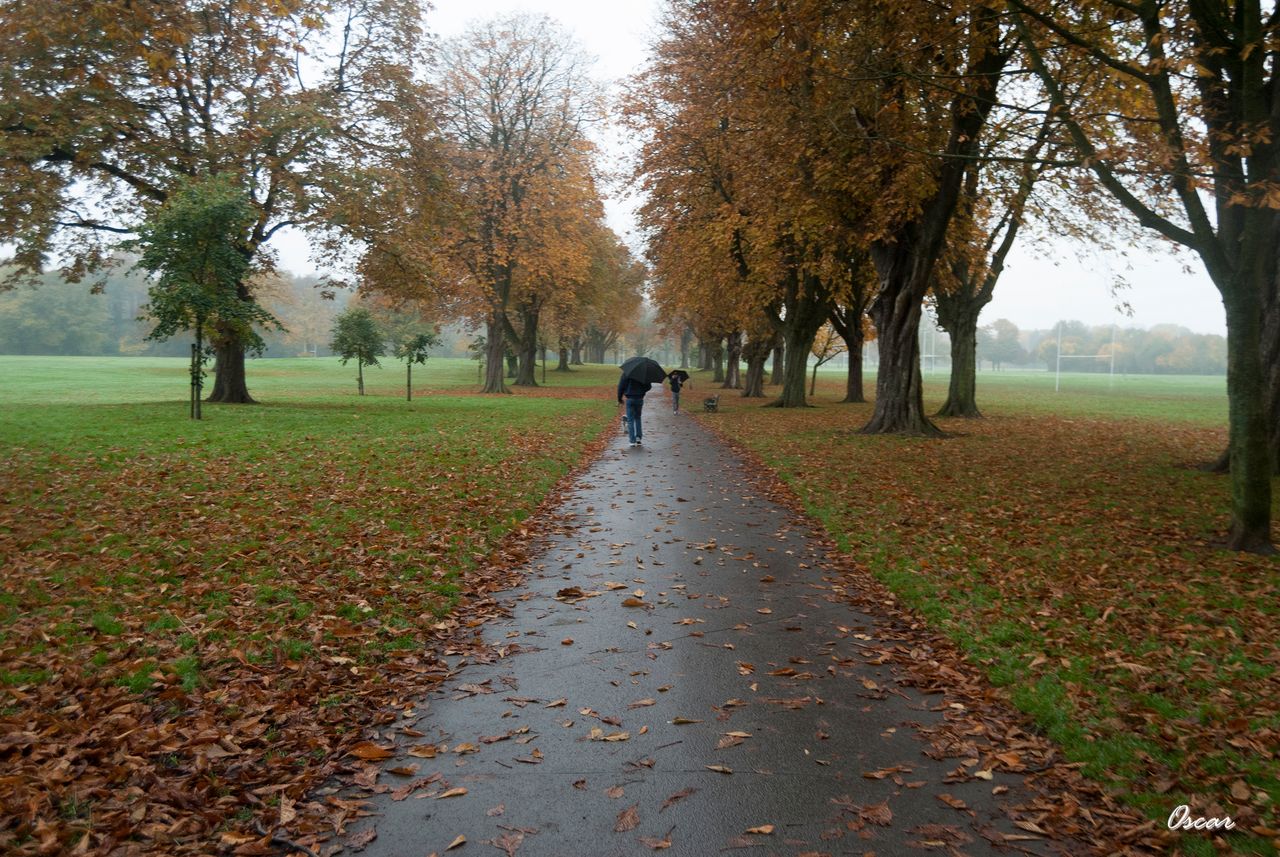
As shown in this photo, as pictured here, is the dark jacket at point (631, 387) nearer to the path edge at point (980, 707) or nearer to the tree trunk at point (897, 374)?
the tree trunk at point (897, 374)

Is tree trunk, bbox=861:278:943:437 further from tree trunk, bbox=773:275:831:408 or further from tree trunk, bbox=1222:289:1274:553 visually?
tree trunk, bbox=1222:289:1274:553

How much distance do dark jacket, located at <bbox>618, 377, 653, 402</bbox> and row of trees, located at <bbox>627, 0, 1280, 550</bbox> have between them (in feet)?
18.2

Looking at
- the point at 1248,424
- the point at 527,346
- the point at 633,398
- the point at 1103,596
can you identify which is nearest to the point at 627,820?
the point at 1103,596

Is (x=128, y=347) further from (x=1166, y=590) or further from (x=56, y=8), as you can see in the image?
(x=1166, y=590)

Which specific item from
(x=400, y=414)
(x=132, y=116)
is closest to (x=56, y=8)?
(x=132, y=116)

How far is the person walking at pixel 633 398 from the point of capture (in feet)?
54.9

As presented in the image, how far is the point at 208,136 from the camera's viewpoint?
21.8 meters

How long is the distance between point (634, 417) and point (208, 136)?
14489 millimetres

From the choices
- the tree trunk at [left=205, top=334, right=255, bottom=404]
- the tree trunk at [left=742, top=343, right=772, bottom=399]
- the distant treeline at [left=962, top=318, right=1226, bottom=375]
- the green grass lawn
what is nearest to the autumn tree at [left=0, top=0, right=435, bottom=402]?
the tree trunk at [left=205, top=334, right=255, bottom=404]

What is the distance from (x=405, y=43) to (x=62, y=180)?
10696mm

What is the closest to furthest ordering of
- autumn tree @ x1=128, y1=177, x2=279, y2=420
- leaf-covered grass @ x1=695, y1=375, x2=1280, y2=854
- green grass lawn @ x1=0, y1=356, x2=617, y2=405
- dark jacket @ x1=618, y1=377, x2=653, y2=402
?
1. leaf-covered grass @ x1=695, y1=375, x2=1280, y2=854
2. dark jacket @ x1=618, y1=377, x2=653, y2=402
3. autumn tree @ x1=128, y1=177, x2=279, y2=420
4. green grass lawn @ x1=0, y1=356, x2=617, y2=405

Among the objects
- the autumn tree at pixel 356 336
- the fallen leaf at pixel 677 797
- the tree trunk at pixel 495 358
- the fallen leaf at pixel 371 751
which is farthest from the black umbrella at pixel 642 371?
the tree trunk at pixel 495 358

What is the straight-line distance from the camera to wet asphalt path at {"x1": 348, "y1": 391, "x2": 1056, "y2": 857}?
3273mm

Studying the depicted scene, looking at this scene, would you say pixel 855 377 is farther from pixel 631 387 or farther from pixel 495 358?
pixel 631 387
